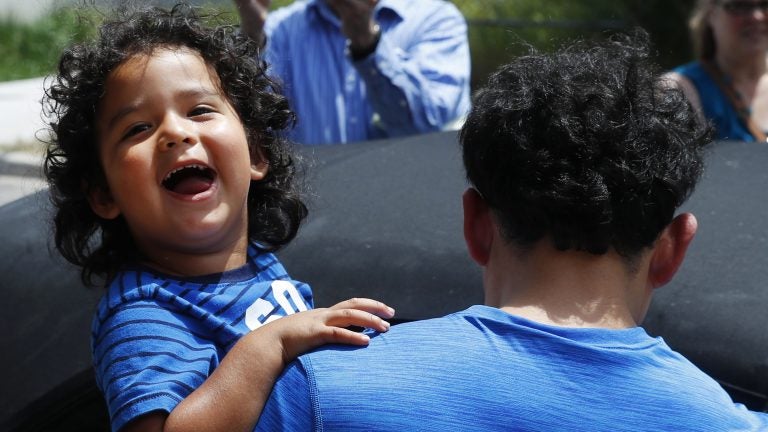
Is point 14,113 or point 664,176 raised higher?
point 664,176

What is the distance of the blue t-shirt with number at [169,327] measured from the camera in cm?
148

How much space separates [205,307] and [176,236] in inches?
4.5

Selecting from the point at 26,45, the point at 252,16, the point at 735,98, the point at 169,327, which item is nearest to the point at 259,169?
the point at 169,327

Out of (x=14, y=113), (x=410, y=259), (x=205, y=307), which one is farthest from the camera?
(x=14, y=113)

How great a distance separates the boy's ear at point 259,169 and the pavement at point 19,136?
3360 mm

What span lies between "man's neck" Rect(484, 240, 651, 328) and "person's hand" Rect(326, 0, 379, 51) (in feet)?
7.15

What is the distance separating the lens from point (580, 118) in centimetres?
136

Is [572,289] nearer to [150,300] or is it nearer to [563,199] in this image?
[563,199]

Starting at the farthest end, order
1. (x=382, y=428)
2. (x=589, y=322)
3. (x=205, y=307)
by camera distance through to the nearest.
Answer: (x=205, y=307), (x=589, y=322), (x=382, y=428)

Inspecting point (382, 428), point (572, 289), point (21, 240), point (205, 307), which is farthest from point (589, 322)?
point (21, 240)

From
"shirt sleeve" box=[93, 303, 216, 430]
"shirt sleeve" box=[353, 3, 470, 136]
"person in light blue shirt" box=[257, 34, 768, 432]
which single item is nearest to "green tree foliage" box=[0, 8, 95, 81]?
"shirt sleeve" box=[353, 3, 470, 136]

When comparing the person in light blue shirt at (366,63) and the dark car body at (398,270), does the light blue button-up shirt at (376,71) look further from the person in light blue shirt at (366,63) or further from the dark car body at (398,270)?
the dark car body at (398,270)

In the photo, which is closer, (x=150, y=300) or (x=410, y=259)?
(x=150, y=300)

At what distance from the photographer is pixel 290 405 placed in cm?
129
